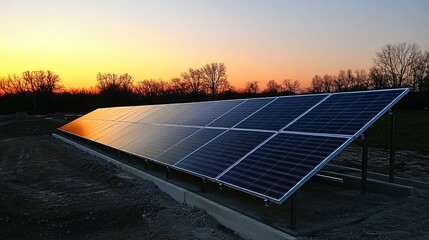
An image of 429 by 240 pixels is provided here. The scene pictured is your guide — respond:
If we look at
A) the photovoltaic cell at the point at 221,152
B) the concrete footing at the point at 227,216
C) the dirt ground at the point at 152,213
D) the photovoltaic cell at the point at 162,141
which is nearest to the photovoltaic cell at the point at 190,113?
the photovoltaic cell at the point at 162,141

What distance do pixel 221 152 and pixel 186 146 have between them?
2037 millimetres

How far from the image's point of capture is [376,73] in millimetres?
85812

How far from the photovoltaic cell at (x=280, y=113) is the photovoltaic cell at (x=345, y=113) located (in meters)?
0.46

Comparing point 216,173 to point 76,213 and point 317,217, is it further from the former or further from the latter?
point 76,213

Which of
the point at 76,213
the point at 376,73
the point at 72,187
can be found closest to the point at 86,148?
the point at 72,187

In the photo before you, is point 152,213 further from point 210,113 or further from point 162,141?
point 210,113

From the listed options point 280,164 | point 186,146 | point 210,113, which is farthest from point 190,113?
point 280,164

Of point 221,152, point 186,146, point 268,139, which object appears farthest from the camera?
point 186,146

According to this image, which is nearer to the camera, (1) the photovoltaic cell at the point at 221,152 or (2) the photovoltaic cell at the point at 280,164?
(2) the photovoltaic cell at the point at 280,164

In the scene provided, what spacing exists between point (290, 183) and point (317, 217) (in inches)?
64.2

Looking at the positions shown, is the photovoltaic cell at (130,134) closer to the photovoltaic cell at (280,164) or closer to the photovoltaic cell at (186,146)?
the photovoltaic cell at (186,146)

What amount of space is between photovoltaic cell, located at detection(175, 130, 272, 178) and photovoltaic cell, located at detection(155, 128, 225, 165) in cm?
38

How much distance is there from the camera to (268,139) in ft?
28.3

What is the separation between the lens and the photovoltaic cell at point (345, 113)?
743 centimetres
